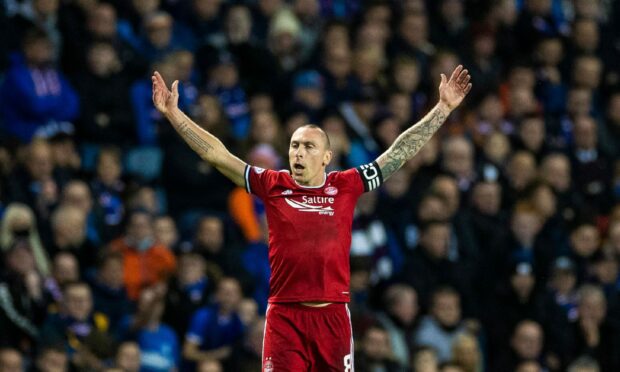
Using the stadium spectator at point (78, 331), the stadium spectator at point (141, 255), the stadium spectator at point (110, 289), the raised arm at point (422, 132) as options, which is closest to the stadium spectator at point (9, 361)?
the stadium spectator at point (78, 331)

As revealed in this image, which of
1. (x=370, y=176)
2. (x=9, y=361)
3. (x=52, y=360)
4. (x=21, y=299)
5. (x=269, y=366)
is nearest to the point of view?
(x=269, y=366)

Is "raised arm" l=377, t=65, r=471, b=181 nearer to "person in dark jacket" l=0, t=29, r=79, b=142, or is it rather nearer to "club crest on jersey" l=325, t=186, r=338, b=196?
"club crest on jersey" l=325, t=186, r=338, b=196

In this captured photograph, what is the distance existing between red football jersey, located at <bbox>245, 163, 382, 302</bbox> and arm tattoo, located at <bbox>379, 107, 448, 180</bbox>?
1.00 feet

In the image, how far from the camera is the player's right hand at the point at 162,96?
404 inches

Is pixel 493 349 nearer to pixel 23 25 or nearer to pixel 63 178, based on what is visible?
pixel 63 178

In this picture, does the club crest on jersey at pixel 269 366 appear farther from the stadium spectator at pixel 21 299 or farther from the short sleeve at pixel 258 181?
the stadium spectator at pixel 21 299

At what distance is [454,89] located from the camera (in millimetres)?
10828

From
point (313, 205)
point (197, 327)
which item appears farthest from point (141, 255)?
point (313, 205)

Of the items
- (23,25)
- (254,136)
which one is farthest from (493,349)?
(23,25)

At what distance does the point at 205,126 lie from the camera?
605 inches

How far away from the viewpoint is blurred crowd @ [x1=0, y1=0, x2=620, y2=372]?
14.0 metres

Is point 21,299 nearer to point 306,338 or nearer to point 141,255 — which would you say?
point 141,255

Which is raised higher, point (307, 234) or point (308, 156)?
point (308, 156)

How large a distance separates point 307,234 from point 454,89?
167 centimetres
